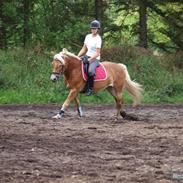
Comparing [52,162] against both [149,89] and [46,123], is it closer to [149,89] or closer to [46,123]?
[46,123]

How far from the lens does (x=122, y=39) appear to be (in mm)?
33031

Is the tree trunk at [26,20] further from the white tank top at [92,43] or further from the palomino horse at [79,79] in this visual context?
the white tank top at [92,43]

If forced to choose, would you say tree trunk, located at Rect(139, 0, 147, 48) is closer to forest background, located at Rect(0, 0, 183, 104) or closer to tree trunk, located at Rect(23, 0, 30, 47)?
forest background, located at Rect(0, 0, 183, 104)

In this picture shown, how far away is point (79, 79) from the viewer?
53.3 ft

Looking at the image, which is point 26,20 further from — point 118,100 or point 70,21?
point 118,100

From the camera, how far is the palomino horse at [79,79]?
51.9 ft

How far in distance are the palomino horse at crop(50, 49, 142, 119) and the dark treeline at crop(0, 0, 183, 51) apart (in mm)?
10011

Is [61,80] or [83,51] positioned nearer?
[83,51]

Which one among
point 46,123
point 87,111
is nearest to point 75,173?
point 46,123

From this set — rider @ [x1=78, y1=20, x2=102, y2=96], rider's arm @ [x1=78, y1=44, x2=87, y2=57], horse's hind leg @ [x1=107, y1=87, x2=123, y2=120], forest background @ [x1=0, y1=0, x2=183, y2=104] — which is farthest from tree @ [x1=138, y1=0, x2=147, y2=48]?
rider @ [x1=78, y1=20, x2=102, y2=96]

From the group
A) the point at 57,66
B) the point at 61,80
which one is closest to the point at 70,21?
the point at 61,80

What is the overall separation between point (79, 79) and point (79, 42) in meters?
13.7

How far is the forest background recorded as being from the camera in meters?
22.9

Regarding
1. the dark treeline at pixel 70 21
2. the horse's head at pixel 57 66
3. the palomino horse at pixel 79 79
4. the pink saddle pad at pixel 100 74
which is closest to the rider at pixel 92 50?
the pink saddle pad at pixel 100 74
